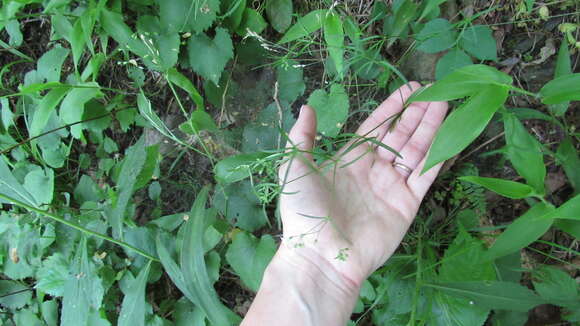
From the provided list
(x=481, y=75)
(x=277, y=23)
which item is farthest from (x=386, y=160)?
(x=277, y=23)

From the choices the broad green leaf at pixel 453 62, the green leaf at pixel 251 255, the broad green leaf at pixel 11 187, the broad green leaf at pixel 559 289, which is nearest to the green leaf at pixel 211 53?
the green leaf at pixel 251 255

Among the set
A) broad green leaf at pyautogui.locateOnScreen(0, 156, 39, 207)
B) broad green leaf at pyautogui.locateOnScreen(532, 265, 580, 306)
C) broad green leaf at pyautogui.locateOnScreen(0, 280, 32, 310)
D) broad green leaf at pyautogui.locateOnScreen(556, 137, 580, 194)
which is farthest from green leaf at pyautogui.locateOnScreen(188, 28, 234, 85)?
broad green leaf at pyautogui.locateOnScreen(0, 280, 32, 310)

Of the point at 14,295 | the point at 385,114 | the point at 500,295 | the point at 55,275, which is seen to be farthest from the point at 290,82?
the point at 14,295

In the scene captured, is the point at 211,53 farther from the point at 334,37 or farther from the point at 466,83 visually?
the point at 466,83

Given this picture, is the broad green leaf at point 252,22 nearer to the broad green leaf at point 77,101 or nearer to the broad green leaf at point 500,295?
the broad green leaf at point 77,101

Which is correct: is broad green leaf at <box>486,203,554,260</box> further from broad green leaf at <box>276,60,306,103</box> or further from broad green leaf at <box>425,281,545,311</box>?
broad green leaf at <box>276,60,306,103</box>

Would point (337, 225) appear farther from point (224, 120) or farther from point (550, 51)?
point (550, 51)
